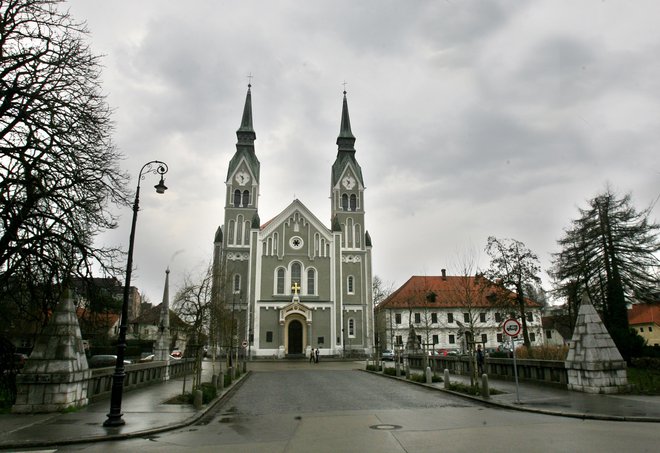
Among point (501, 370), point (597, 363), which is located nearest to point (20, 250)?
point (597, 363)

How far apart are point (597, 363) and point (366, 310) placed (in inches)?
1606

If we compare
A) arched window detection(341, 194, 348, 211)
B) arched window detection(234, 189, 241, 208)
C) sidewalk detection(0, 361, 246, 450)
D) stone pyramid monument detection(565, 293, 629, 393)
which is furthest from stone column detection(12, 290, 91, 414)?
arched window detection(341, 194, 348, 211)

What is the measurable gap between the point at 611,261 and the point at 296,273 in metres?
32.3

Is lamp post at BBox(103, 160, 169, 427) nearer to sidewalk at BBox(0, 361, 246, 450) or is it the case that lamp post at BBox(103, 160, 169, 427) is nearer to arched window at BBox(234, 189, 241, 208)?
sidewalk at BBox(0, 361, 246, 450)

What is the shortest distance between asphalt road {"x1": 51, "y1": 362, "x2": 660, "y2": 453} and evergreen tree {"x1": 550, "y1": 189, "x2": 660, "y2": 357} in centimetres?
2310

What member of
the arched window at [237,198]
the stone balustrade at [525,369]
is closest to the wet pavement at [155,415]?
the stone balustrade at [525,369]

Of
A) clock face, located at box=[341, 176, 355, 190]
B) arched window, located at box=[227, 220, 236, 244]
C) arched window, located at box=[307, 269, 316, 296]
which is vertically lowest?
arched window, located at box=[307, 269, 316, 296]

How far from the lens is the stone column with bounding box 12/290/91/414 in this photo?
12.6 meters

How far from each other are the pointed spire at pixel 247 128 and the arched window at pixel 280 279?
18751 millimetres

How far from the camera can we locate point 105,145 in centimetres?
1511

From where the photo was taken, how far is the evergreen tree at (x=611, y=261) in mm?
32688

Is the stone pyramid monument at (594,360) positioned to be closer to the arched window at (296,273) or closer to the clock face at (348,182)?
the arched window at (296,273)

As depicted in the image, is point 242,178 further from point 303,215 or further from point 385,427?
point 385,427

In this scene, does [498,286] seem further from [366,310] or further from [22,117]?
[22,117]
